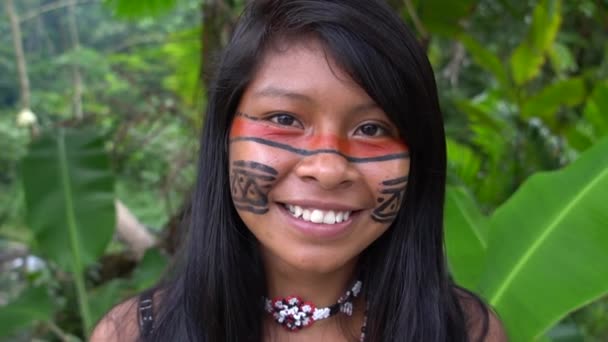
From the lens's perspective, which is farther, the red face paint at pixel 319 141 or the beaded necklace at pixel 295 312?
the beaded necklace at pixel 295 312

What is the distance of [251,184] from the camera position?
936 millimetres

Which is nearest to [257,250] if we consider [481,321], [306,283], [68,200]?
[306,283]

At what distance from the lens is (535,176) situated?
1470 millimetres

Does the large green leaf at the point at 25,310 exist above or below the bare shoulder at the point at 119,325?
below

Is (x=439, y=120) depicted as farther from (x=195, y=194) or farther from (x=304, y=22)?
(x=195, y=194)

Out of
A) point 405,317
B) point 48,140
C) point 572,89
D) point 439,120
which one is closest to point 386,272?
point 405,317

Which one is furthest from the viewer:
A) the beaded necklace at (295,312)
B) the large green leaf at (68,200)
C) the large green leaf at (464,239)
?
the large green leaf at (68,200)

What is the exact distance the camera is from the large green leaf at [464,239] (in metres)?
Result: 1.56

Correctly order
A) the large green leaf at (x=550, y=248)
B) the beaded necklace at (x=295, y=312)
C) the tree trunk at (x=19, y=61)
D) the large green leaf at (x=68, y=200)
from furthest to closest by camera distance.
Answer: the tree trunk at (x=19, y=61)
the large green leaf at (x=68, y=200)
the large green leaf at (x=550, y=248)
the beaded necklace at (x=295, y=312)

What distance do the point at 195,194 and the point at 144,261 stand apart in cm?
140

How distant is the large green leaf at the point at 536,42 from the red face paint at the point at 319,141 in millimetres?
1871

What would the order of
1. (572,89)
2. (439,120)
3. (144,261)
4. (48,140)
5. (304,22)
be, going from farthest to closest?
1. (572,89)
2. (144,261)
3. (48,140)
4. (439,120)
5. (304,22)

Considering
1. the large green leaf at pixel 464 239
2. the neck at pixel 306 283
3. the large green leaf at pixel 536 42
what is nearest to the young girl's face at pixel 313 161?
the neck at pixel 306 283

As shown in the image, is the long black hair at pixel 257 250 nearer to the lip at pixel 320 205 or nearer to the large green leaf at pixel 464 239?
the lip at pixel 320 205
